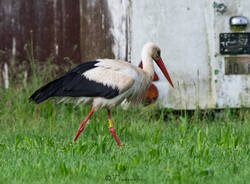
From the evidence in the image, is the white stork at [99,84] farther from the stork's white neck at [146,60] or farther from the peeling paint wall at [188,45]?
the peeling paint wall at [188,45]

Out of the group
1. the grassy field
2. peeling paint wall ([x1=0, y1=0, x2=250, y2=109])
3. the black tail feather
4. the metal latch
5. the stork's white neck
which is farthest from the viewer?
peeling paint wall ([x1=0, y1=0, x2=250, y2=109])

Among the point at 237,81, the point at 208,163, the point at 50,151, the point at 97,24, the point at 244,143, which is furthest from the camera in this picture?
the point at 97,24

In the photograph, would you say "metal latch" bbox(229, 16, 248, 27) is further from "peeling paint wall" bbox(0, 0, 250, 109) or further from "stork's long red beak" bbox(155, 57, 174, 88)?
"stork's long red beak" bbox(155, 57, 174, 88)

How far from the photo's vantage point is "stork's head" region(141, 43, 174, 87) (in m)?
7.47

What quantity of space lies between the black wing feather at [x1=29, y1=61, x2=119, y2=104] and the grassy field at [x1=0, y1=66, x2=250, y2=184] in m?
0.50

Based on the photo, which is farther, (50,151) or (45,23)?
(45,23)

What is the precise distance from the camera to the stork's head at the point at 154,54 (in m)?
7.47

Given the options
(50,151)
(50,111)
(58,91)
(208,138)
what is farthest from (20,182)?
(50,111)

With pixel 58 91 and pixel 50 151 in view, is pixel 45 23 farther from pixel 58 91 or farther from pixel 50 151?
pixel 50 151

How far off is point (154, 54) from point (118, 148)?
1621 millimetres

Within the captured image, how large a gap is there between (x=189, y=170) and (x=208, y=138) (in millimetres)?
2114

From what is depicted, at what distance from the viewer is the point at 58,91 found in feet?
22.7

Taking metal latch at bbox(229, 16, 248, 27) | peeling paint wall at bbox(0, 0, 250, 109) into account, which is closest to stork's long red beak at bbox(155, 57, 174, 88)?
peeling paint wall at bbox(0, 0, 250, 109)

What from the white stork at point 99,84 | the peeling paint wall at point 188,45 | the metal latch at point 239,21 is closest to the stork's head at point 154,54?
the white stork at point 99,84
